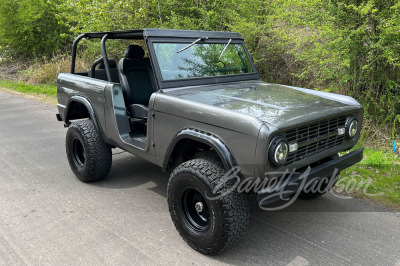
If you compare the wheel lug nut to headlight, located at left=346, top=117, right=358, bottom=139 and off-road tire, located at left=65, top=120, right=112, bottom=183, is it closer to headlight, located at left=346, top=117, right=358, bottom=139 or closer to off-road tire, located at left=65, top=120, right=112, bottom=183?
headlight, located at left=346, top=117, right=358, bottom=139

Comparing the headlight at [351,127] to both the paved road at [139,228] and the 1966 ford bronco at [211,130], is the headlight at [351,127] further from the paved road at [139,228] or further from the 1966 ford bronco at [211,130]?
the paved road at [139,228]

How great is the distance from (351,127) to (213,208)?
1.47m

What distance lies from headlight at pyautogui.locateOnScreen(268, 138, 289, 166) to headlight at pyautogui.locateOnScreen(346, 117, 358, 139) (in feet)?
2.92

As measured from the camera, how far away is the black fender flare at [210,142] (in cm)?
253

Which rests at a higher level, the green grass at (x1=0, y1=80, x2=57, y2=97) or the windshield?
the windshield

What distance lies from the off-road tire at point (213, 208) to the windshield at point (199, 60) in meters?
1.09

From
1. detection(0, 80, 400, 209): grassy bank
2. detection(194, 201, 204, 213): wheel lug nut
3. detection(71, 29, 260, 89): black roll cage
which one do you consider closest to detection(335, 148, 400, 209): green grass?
detection(0, 80, 400, 209): grassy bank

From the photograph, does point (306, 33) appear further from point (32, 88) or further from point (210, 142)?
point (32, 88)

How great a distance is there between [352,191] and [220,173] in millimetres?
1992

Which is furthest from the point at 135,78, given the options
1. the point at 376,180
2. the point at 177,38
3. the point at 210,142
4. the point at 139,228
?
the point at 376,180

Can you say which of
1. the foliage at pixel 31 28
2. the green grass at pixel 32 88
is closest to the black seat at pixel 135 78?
the green grass at pixel 32 88

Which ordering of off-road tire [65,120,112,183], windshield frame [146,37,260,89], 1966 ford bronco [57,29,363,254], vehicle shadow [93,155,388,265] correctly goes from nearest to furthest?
1966 ford bronco [57,29,363,254]
vehicle shadow [93,155,388,265]
windshield frame [146,37,260,89]
off-road tire [65,120,112,183]

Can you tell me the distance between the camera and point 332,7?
552cm

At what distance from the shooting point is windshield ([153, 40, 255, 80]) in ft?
11.2
